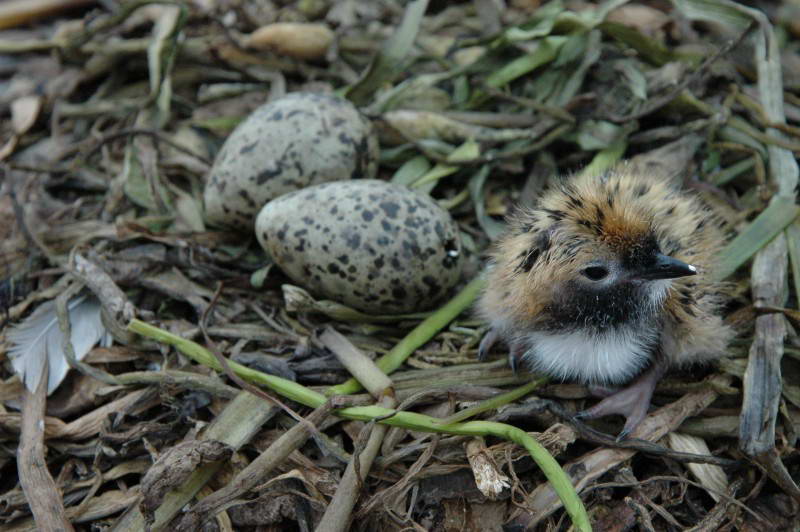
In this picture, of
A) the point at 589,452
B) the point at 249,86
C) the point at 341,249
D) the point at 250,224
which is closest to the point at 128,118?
the point at 249,86

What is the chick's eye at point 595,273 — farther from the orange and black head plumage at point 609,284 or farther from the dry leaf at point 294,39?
the dry leaf at point 294,39

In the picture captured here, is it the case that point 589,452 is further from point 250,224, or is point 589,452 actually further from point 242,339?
point 250,224

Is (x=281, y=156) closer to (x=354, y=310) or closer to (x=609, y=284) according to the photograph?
(x=354, y=310)

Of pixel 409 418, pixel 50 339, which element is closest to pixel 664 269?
pixel 409 418

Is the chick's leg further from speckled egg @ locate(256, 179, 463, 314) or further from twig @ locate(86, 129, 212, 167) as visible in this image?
twig @ locate(86, 129, 212, 167)

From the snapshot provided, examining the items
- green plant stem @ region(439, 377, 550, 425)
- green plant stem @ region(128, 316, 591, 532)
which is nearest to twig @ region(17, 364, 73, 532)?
green plant stem @ region(128, 316, 591, 532)

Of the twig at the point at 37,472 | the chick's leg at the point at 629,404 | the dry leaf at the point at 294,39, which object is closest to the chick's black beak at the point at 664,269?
the chick's leg at the point at 629,404

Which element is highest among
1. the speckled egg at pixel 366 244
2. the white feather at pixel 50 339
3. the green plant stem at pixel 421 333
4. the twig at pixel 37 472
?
the speckled egg at pixel 366 244
